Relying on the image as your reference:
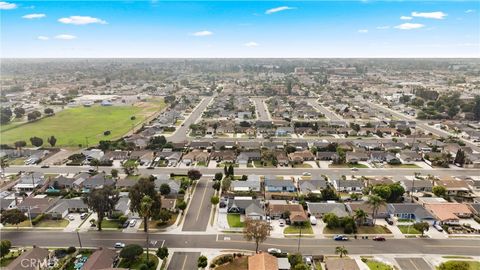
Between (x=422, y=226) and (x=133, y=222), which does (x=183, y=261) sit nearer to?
(x=133, y=222)

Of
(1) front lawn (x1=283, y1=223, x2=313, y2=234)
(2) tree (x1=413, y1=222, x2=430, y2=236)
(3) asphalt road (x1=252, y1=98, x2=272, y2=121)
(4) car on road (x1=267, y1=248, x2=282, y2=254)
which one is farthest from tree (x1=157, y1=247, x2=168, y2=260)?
(3) asphalt road (x1=252, y1=98, x2=272, y2=121)

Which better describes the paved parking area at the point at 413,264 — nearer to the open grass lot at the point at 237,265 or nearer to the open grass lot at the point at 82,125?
the open grass lot at the point at 237,265

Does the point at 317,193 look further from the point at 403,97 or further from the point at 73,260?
the point at 403,97

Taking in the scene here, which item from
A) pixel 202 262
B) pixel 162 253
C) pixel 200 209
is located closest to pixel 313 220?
pixel 200 209

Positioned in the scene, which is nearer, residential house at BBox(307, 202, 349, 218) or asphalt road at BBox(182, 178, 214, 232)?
asphalt road at BBox(182, 178, 214, 232)

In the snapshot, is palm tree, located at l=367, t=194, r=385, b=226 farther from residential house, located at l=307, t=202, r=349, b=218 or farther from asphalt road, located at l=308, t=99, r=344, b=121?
asphalt road, located at l=308, t=99, r=344, b=121

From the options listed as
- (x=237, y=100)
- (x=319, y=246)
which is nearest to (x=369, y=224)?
(x=319, y=246)
